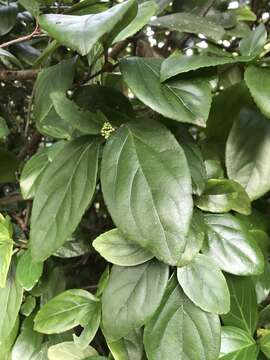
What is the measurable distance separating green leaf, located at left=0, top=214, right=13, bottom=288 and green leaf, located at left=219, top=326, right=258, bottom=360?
0.25 metres

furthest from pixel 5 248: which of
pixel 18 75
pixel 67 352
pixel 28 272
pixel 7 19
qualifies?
pixel 7 19

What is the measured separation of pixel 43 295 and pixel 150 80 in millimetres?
318

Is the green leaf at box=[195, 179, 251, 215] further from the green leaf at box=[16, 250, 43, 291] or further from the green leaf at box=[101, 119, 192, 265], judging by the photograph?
the green leaf at box=[16, 250, 43, 291]

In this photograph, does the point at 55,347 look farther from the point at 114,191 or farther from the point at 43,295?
the point at 114,191

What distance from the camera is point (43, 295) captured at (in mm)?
560

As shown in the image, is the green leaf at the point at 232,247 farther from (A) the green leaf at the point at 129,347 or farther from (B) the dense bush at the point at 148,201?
(A) the green leaf at the point at 129,347

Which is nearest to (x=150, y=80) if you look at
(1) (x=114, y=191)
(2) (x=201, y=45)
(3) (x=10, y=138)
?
(1) (x=114, y=191)

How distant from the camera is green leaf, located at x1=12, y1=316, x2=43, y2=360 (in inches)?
21.6

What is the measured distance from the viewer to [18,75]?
0.63 metres

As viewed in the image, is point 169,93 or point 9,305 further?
point 9,305

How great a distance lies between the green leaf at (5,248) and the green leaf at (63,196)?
0.09m

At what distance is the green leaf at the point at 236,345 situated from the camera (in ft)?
1.49

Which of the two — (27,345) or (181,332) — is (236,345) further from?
(27,345)

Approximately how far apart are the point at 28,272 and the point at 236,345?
0.25 metres
